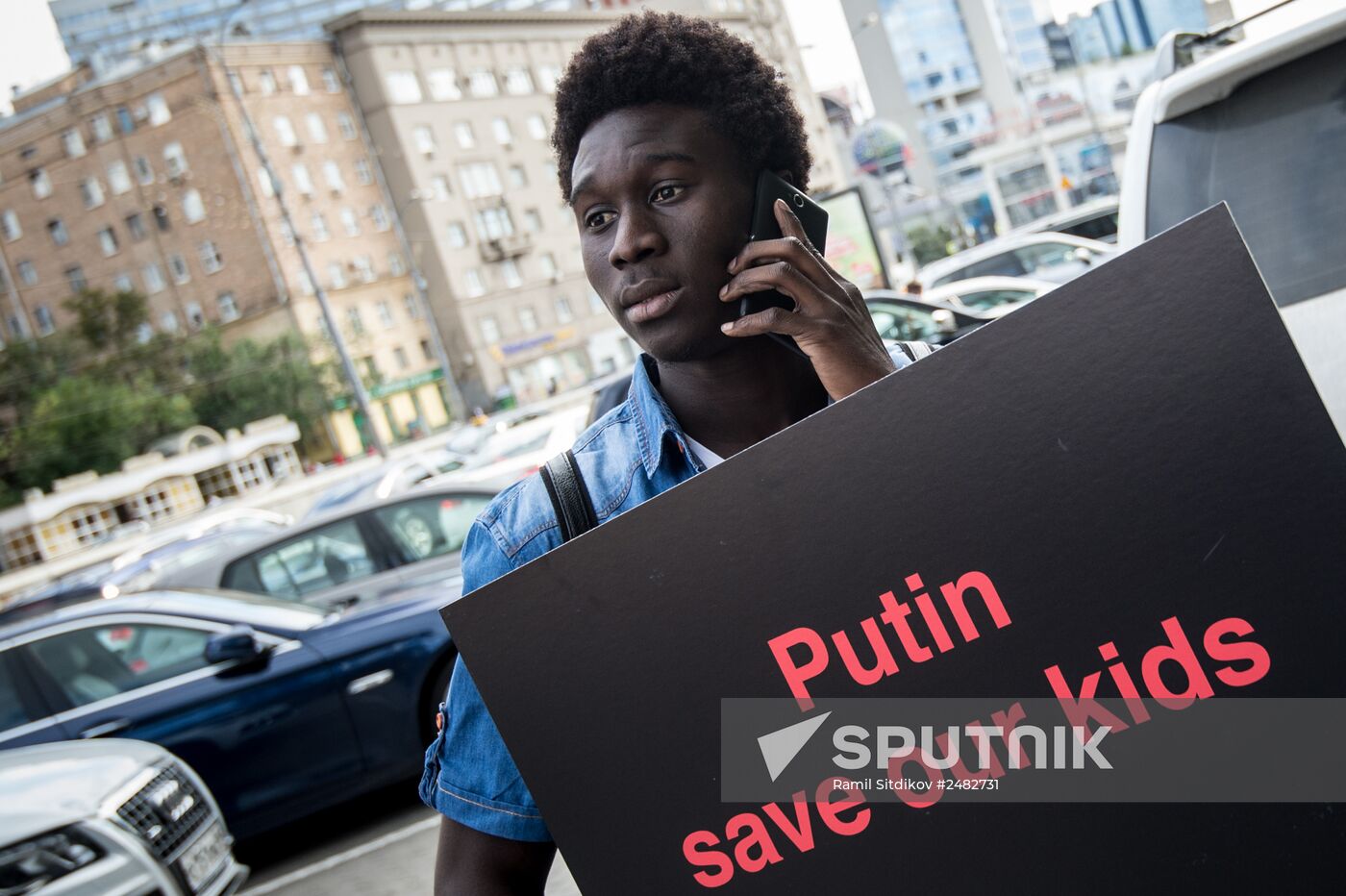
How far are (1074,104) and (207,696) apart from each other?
255 ft

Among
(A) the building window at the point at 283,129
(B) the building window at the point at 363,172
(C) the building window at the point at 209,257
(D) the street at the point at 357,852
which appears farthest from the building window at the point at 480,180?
(D) the street at the point at 357,852

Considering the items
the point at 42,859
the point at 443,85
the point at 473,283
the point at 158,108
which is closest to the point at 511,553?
the point at 42,859

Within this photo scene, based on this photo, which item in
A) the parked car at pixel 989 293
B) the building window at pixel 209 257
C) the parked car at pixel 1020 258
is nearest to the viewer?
the parked car at pixel 989 293

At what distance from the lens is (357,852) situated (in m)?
5.14

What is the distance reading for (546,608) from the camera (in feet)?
3.29

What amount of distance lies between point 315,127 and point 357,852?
49.9 m

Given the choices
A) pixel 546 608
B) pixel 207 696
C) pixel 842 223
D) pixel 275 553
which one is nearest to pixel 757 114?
pixel 546 608

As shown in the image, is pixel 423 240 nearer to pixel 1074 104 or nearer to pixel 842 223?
pixel 842 223

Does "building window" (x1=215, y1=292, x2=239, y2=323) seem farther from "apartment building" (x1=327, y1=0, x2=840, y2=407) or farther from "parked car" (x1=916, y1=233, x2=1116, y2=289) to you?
"parked car" (x1=916, y1=233, x2=1116, y2=289)

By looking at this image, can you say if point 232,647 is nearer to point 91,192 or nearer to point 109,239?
point 109,239

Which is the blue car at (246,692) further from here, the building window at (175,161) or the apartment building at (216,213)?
the building window at (175,161)

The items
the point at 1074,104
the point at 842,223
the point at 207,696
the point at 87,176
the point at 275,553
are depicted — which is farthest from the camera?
the point at 1074,104

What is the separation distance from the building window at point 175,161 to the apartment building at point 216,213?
58 millimetres

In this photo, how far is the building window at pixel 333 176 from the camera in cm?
5041
